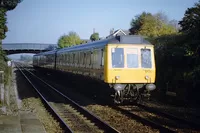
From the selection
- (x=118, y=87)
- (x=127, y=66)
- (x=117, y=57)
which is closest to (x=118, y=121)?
(x=118, y=87)

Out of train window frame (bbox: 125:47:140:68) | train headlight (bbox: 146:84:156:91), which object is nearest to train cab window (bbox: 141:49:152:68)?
train window frame (bbox: 125:47:140:68)

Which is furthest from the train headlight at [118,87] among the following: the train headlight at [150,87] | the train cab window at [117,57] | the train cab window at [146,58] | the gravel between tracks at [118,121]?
the train cab window at [146,58]

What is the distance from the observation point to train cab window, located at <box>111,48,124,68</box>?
12656mm

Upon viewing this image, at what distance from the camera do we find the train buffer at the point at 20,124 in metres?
8.82

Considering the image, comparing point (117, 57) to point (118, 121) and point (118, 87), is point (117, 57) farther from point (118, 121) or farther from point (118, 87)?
point (118, 121)

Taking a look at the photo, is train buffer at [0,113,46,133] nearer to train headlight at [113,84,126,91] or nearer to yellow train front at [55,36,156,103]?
train headlight at [113,84,126,91]

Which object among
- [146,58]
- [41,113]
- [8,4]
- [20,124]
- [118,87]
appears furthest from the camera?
[8,4]

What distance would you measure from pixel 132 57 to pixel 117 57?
728mm

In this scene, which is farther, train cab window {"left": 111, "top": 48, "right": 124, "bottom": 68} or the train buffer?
train cab window {"left": 111, "top": 48, "right": 124, "bottom": 68}

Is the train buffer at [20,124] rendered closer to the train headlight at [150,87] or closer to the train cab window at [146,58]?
the train headlight at [150,87]

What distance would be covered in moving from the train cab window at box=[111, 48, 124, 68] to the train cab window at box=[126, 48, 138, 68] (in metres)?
0.29

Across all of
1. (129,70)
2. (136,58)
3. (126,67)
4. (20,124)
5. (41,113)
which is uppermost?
(136,58)

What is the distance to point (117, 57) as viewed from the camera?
12.8 m

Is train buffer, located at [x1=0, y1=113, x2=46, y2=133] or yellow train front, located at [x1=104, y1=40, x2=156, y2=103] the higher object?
yellow train front, located at [x1=104, y1=40, x2=156, y2=103]
